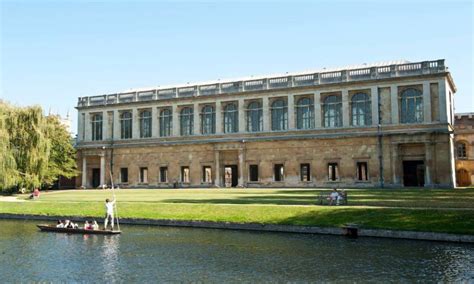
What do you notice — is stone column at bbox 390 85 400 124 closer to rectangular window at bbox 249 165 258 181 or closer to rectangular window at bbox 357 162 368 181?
rectangular window at bbox 357 162 368 181

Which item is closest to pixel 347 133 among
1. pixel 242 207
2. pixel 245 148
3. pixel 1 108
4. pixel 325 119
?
pixel 325 119

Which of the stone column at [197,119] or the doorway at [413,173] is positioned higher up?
the stone column at [197,119]

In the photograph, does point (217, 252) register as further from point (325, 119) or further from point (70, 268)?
point (325, 119)

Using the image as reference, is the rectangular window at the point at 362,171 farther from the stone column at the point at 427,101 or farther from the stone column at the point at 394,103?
the stone column at the point at 427,101

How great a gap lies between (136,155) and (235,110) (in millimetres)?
15551

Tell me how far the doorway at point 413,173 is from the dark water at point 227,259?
32842 mm

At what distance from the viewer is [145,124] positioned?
214ft

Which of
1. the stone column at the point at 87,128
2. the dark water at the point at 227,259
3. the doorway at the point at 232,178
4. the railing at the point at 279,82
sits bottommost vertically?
the dark water at the point at 227,259

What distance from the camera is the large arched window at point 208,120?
201 feet

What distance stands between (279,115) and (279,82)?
4.06 meters

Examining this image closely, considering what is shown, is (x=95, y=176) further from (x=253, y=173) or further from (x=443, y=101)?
Result: (x=443, y=101)

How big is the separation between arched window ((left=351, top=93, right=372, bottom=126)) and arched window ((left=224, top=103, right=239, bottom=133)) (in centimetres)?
1454

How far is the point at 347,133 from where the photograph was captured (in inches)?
2110

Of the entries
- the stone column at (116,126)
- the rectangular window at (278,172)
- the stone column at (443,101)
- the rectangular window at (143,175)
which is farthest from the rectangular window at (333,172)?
the stone column at (116,126)
